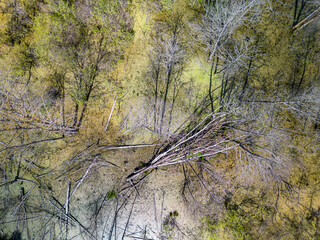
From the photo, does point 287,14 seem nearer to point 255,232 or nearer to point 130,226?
point 255,232

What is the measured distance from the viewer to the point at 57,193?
531 cm

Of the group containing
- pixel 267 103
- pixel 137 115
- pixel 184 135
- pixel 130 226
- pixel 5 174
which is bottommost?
Result: pixel 130 226

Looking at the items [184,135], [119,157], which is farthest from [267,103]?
[119,157]

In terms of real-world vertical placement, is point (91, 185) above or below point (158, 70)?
below

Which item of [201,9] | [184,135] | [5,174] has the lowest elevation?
[5,174]

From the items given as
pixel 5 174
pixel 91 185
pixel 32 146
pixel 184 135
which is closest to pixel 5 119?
pixel 32 146

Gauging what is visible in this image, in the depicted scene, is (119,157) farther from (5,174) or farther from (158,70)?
(5,174)

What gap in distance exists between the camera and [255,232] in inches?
209

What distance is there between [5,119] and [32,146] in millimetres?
1054

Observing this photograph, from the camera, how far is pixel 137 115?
544 centimetres

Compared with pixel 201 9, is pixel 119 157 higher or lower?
lower

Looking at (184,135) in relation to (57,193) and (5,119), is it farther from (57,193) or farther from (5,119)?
(5,119)

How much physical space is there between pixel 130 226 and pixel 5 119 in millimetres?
4675

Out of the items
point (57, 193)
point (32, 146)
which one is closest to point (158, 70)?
point (32, 146)
